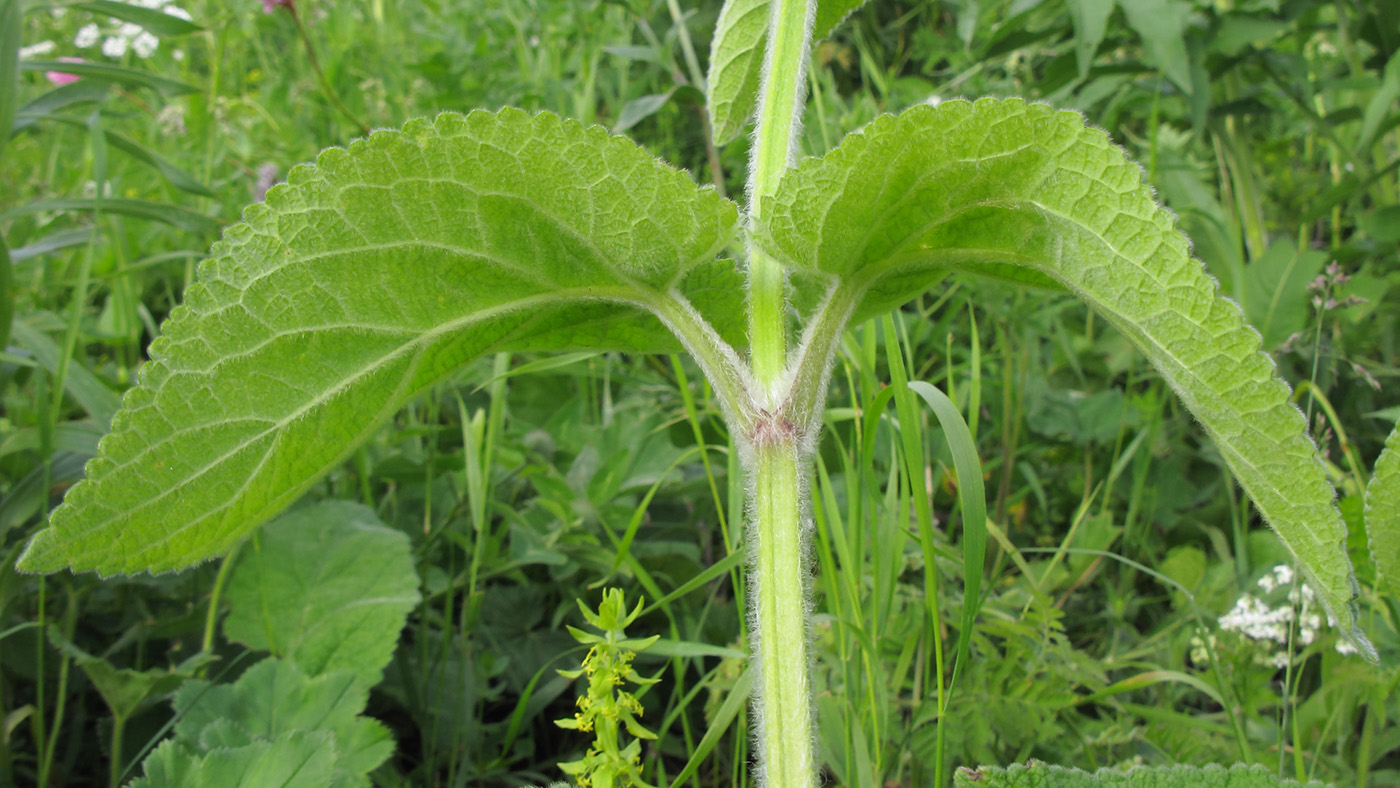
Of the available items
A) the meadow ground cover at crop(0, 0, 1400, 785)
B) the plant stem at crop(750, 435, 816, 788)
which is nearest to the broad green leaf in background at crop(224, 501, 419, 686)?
the meadow ground cover at crop(0, 0, 1400, 785)

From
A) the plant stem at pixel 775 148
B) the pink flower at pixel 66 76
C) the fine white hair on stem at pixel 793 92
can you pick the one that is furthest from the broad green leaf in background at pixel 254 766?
the pink flower at pixel 66 76

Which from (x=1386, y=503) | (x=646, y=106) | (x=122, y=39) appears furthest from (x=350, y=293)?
(x=122, y=39)

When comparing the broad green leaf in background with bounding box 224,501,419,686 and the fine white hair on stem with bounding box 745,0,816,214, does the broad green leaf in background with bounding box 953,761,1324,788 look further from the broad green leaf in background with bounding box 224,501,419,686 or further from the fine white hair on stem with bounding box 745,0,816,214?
the broad green leaf in background with bounding box 224,501,419,686

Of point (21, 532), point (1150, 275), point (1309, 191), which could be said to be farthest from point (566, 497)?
point (1309, 191)

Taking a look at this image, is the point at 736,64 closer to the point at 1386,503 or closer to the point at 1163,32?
the point at 1386,503

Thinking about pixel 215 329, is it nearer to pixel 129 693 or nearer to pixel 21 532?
pixel 129 693

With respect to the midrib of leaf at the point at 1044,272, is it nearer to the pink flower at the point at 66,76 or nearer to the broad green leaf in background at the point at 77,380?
the broad green leaf in background at the point at 77,380
